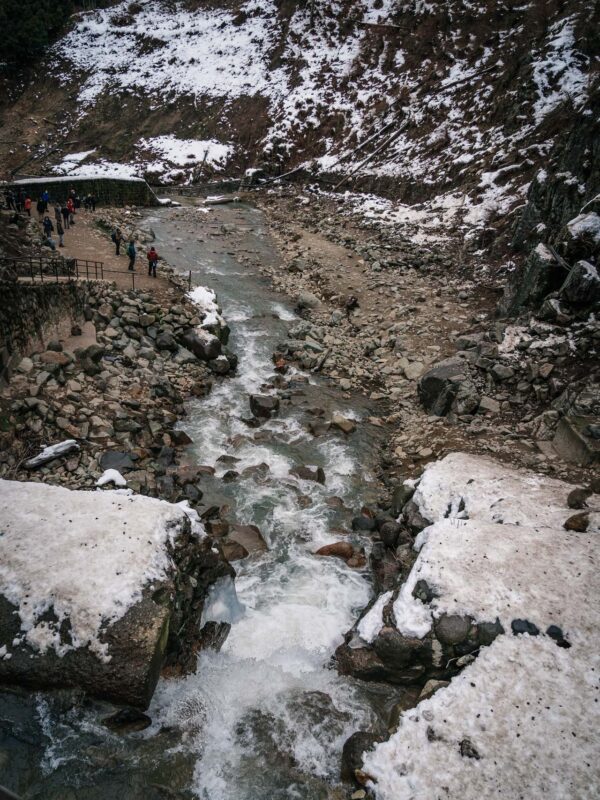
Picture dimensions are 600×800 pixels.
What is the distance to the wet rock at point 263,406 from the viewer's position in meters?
15.5

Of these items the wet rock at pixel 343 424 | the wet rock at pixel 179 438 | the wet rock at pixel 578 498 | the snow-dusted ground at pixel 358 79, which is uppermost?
the snow-dusted ground at pixel 358 79

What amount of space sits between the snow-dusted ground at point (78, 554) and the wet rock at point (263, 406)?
6379mm

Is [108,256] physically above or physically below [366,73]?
below

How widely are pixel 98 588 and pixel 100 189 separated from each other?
33745 mm

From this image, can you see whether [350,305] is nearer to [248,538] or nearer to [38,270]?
[38,270]

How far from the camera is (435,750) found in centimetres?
630

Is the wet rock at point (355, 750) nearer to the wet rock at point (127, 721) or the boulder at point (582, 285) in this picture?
the wet rock at point (127, 721)

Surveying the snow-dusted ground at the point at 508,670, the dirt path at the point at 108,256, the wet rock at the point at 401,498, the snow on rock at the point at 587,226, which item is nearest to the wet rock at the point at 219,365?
the dirt path at the point at 108,256

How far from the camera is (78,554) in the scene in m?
7.89

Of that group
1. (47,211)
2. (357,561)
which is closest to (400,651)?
(357,561)

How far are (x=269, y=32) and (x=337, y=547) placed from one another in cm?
6018

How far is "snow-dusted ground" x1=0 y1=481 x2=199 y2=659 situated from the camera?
721cm

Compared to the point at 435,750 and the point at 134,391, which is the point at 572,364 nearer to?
the point at 435,750

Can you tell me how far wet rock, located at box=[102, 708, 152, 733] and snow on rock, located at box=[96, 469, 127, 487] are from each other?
5.03 m
